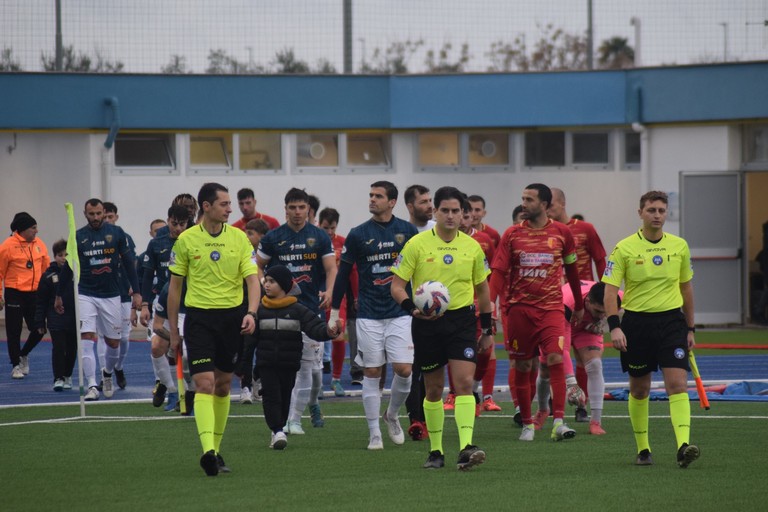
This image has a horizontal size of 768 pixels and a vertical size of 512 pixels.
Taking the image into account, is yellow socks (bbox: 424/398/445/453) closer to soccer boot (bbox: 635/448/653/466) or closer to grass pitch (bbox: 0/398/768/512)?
grass pitch (bbox: 0/398/768/512)

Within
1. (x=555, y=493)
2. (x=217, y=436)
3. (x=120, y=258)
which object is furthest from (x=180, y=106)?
(x=555, y=493)

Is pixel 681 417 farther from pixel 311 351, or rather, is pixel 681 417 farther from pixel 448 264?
pixel 311 351

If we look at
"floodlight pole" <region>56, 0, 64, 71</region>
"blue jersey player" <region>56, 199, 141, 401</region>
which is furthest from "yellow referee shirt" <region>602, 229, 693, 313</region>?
"floodlight pole" <region>56, 0, 64, 71</region>

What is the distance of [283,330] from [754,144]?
17.9m

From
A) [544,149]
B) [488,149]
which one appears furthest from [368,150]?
[544,149]

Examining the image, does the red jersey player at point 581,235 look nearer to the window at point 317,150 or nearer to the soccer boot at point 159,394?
the soccer boot at point 159,394

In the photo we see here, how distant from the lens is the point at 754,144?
2720 cm

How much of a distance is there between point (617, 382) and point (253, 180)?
1232cm

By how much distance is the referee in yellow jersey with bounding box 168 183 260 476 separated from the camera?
10295 millimetres

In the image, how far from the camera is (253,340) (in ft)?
42.0

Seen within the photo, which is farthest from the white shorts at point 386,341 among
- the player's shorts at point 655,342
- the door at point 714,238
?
the door at point 714,238

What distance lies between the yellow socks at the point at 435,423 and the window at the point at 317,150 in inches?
721

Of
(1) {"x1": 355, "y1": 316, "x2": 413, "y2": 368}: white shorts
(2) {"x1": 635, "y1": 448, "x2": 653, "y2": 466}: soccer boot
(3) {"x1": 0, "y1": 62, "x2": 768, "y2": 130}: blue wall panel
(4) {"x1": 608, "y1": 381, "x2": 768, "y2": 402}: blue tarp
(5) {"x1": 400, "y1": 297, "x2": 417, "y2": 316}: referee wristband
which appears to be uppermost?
(3) {"x1": 0, "y1": 62, "x2": 768, "y2": 130}: blue wall panel

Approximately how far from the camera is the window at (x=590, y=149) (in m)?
29.1
